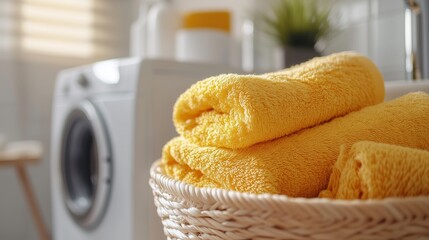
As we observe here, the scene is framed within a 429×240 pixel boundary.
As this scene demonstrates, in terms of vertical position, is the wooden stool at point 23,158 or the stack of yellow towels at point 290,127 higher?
the stack of yellow towels at point 290,127

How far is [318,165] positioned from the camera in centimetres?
47

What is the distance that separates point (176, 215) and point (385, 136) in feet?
0.85

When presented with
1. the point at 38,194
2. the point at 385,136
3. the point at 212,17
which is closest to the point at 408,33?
the point at 385,136

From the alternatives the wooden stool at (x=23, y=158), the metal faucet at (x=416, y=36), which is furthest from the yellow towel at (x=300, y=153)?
the wooden stool at (x=23, y=158)

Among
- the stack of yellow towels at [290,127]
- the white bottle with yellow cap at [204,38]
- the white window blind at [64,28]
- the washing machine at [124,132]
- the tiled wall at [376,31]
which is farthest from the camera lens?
the white window blind at [64,28]

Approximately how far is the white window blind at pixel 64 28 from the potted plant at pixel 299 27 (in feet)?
4.35

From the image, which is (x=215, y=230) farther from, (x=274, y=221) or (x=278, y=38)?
(x=278, y=38)

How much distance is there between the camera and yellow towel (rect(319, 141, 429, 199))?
0.38 metres

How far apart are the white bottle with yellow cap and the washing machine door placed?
36 cm

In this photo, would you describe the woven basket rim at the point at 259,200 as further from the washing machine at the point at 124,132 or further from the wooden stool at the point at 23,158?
the wooden stool at the point at 23,158

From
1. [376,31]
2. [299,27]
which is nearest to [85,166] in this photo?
[299,27]

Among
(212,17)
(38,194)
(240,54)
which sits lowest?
(38,194)

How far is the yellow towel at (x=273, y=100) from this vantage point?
0.46 metres

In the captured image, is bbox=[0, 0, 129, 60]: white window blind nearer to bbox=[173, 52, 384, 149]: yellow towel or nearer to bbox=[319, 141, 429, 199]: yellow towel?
bbox=[173, 52, 384, 149]: yellow towel
